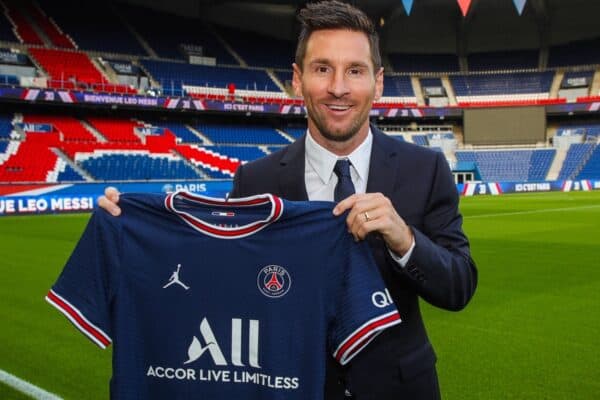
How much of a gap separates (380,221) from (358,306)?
39 centimetres

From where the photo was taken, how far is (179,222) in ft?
8.93

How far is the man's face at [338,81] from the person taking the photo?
2422 millimetres

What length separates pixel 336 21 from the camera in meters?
2.39

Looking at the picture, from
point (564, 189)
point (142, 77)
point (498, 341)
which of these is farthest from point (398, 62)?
point (498, 341)

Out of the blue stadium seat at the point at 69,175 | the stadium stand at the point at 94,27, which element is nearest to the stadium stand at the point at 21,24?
the stadium stand at the point at 94,27

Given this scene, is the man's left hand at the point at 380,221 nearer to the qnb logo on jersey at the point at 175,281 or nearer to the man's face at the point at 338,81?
the man's face at the point at 338,81

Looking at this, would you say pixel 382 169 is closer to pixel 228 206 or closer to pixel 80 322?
pixel 228 206

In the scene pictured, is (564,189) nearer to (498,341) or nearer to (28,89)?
(28,89)

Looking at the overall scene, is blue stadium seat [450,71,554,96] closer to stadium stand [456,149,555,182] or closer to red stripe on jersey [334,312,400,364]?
stadium stand [456,149,555,182]

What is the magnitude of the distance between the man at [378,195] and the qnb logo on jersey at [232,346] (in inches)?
12.7

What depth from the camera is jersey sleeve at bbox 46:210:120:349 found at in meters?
2.60

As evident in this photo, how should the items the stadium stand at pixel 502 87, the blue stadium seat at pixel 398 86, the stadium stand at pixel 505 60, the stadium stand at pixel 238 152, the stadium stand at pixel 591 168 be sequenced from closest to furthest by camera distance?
1. the stadium stand at pixel 238 152
2. the stadium stand at pixel 591 168
3. the stadium stand at pixel 502 87
4. the blue stadium seat at pixel 398 86
5. the stadium stand at pixel 505 60

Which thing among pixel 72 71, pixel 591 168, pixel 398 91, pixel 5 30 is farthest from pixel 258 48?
pixel 591 168

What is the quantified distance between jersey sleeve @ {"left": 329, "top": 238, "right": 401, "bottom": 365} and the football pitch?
8.35ft
